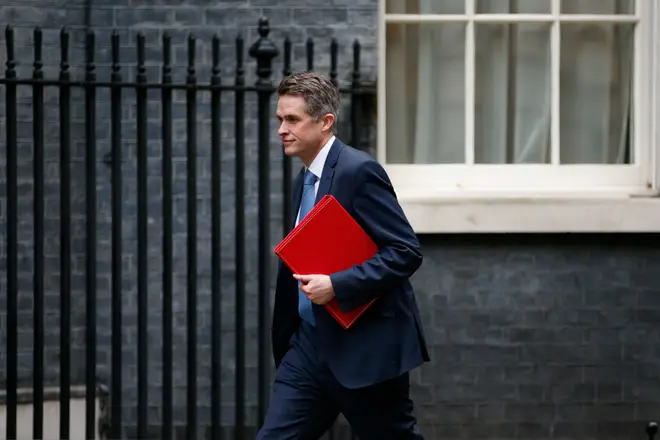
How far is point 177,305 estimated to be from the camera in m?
7.50

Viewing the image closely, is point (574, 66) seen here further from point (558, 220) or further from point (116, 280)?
point (116, 280)

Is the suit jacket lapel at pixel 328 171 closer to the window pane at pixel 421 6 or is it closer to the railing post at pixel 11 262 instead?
the railing post at pixel 11 262

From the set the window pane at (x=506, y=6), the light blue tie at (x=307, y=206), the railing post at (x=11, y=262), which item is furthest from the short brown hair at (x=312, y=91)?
the window pane at (x=506, y=6)

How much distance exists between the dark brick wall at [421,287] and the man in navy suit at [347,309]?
2.62 meters

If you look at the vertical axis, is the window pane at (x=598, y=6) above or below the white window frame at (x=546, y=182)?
above

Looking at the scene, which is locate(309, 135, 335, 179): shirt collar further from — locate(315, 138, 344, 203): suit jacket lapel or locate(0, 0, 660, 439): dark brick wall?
locate(0, 0, 660, 439): dark brick wall

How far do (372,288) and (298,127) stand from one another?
61 cm

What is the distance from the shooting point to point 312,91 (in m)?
4.75

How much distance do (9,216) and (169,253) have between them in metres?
0.77

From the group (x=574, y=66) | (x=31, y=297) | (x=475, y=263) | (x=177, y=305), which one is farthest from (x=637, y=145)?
(x=31, y=297)

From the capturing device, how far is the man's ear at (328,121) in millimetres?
4780

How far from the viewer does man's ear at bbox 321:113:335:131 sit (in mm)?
4780

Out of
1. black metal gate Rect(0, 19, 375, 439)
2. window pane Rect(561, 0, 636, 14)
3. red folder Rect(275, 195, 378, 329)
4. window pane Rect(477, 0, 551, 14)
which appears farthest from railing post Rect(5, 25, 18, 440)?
window pane Rect(561, 0, 636, 14)

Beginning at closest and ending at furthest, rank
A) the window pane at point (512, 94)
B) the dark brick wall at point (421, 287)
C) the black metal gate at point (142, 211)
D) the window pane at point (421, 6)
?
the black metal gate at point (142, 211), the dark brick wall at point (421, 287), the window pane at point (421, 6), the window pane at point (512, 94)
